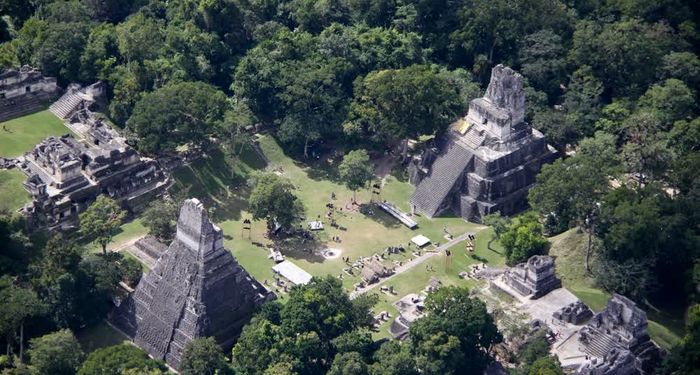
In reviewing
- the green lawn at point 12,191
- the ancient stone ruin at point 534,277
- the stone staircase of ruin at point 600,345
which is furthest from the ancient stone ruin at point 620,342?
the green lawn at point 12,191

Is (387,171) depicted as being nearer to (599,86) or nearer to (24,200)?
(599,86)

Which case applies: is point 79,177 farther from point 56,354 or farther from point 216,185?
point 56,354

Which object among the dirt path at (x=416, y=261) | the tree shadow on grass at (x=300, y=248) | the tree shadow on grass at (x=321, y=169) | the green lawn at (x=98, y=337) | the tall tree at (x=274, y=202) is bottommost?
the dirt path at (x=416, y=261)

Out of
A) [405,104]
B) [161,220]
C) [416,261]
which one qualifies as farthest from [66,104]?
[416,261]

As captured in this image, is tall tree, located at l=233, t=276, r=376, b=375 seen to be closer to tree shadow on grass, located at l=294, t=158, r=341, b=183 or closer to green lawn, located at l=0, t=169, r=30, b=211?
tree shadow on grass, located at l=294, t=158, r=341, b=183

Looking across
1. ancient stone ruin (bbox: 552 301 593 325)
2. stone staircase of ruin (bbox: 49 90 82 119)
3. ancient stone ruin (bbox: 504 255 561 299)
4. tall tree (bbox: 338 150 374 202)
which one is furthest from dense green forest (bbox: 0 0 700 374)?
tall tree (bbox: 338 150 374 202)

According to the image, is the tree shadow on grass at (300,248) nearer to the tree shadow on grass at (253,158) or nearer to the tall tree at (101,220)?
the tree shadow on grass at (253,158)
